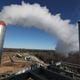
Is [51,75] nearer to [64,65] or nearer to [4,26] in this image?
[64,65]

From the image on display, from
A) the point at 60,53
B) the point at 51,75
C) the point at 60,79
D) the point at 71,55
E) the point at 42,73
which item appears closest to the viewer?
the point at 60,79

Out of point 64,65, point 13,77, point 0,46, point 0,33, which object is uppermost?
point 0,33

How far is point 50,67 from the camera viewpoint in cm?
1090

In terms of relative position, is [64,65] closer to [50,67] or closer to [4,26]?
[50,67]

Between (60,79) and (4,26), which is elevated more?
(4,26)

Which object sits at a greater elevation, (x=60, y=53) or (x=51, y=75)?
(x=60, y=53)

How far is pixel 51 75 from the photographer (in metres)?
8.84

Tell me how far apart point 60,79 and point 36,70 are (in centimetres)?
328

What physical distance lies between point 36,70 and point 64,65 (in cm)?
196

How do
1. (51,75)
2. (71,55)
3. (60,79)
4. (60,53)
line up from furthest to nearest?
(60,53)
(71,55)
(51,75)
(60,79)

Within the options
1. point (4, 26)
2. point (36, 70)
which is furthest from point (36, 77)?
point (4, 26)

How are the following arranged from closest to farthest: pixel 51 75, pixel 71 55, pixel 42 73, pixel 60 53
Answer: pixel 51 75 < pixel 42 73 < pixel 71 55 < pixel 60 53

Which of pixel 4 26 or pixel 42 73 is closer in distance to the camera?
pixel 42 73

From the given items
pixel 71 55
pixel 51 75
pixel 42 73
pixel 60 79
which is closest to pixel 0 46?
pixel 42 73
